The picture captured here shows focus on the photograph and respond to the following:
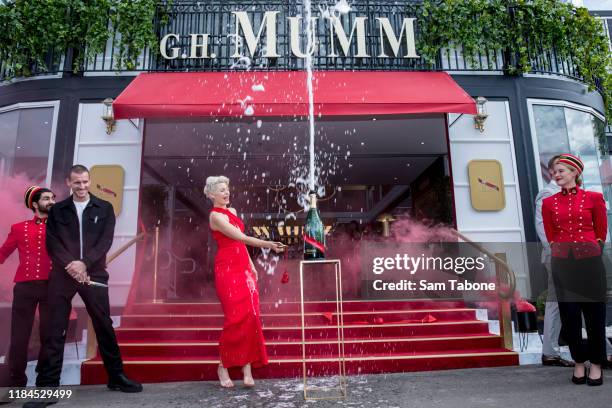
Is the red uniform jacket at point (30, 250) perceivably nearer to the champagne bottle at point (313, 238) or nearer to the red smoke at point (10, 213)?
the red smoke at point (10, 213)

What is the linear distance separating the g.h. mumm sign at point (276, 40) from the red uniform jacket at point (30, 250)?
4.25 m

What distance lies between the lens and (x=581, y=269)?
11.9 feet

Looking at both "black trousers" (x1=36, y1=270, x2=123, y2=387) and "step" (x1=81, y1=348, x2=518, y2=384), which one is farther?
"step" (x1=81, y1=348, x2=518, y2=384)

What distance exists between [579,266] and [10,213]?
7387mm

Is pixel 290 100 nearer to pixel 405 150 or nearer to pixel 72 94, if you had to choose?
pixel 72 94

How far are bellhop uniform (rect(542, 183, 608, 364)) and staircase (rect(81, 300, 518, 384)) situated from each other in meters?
1.20

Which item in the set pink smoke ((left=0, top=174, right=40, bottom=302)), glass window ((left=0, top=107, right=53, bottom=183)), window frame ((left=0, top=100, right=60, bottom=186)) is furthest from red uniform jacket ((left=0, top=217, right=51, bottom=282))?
glass window ((left=0, top=107, right=53, bottom=183))

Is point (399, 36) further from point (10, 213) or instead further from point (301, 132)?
point (10, 213)

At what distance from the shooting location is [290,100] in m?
5.96

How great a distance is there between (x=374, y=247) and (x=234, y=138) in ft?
14.4

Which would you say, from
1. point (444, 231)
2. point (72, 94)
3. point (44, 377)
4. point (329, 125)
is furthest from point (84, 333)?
point (444, 231)

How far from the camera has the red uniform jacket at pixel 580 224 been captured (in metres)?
3.64

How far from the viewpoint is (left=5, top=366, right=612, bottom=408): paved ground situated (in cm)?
327

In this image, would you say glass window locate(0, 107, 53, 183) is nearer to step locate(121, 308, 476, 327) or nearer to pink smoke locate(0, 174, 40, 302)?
pink smoke locate(0, 174, 40, 302)
